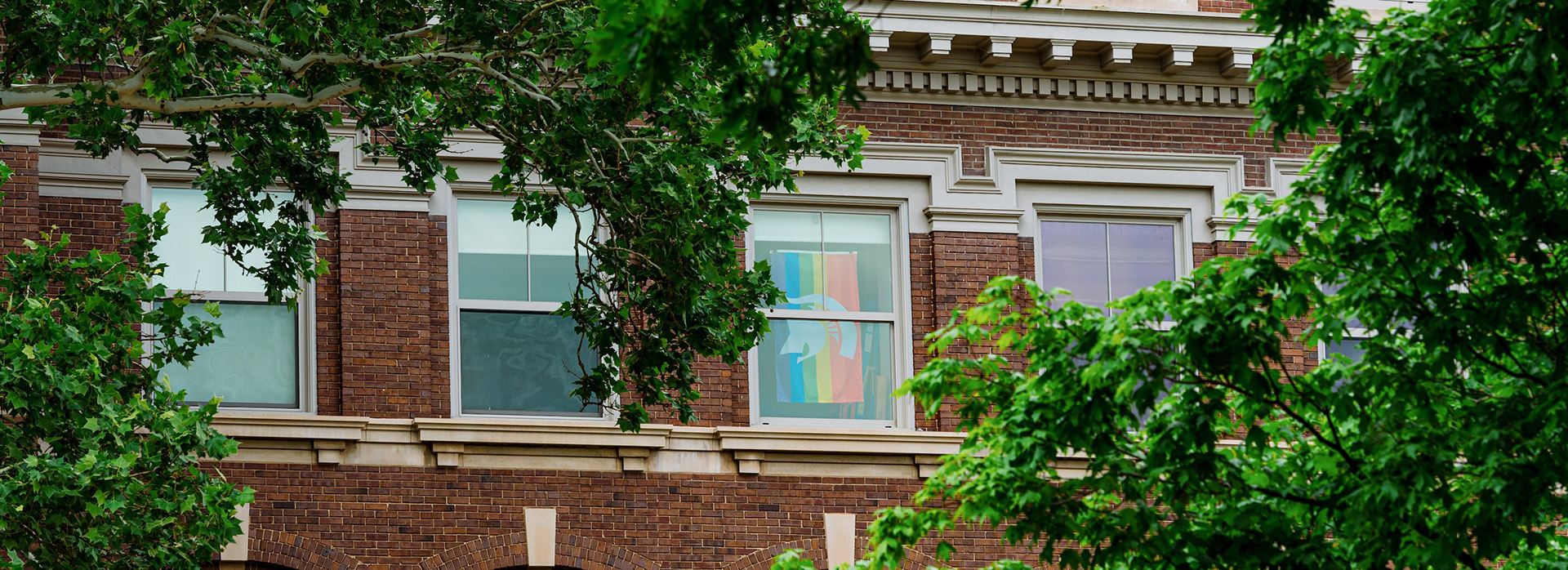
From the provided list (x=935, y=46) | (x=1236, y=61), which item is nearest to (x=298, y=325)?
(x=935, y=46)

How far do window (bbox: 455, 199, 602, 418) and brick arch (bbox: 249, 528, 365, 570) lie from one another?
1780 millimetres

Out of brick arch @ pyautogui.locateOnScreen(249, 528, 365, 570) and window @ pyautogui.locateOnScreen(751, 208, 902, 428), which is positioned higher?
window @ pyautogui.locateOnScreen(751, 208, 902, 428)

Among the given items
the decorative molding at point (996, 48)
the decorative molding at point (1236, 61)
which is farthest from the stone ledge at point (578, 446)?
the decorative molding at point (1236, 61)

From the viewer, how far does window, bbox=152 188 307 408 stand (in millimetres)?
16547

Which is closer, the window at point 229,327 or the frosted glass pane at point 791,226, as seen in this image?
the window at point 229,327

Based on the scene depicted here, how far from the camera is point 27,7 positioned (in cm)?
1201

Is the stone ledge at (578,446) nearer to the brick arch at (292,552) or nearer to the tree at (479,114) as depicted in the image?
the brick arch at (292,552)

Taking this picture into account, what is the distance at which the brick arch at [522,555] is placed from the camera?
16094mm

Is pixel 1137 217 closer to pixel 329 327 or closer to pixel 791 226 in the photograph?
pixel 791 226

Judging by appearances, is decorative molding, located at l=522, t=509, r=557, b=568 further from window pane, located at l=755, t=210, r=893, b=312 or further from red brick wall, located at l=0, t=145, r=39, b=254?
red brick wall, located at l=0, t=145, r=39, b=254

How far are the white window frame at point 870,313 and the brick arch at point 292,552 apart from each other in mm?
3897

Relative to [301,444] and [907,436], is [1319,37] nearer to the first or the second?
[907,436]

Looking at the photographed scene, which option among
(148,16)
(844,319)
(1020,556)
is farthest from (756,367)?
(148,16)

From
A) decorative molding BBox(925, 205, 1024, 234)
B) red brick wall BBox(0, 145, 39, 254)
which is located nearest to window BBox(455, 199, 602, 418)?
decorative molding BBox(925, 205, 1024, 234)
